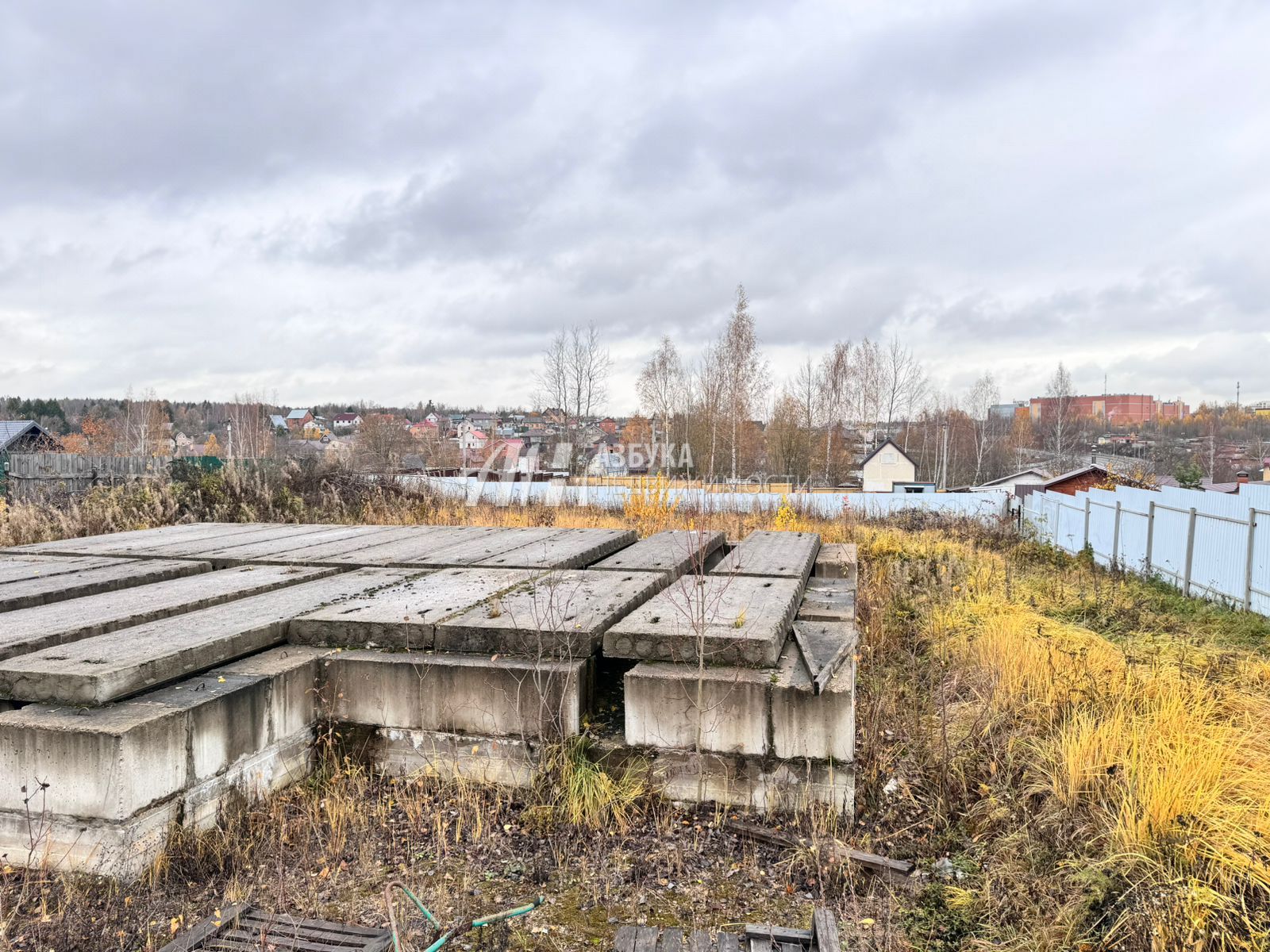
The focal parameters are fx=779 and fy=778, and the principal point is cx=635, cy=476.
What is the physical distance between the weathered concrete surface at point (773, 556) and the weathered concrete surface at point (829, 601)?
126 millimetres

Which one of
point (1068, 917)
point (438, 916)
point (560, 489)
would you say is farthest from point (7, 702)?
point (560, 489)

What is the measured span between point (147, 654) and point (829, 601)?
3457mm

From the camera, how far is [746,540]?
242 inches

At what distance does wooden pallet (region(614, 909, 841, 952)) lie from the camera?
2.14 m

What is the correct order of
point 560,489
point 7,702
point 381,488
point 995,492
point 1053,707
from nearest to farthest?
point 7,702 → point 1053,707 → point 381,488 → point 560,489 → point 995,492

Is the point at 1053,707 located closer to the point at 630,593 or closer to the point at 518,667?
the point at 630,593

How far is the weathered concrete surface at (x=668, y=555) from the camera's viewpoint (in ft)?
16.1

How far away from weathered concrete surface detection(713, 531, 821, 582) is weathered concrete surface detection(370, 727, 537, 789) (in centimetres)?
182

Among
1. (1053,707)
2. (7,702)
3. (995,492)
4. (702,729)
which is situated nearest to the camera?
(7,702)

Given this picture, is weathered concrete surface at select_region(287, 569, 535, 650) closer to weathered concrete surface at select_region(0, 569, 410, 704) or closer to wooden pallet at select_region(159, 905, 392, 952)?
weathered concrete surface at select_region(0, 569, 410, 704)

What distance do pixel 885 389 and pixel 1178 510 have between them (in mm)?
36797

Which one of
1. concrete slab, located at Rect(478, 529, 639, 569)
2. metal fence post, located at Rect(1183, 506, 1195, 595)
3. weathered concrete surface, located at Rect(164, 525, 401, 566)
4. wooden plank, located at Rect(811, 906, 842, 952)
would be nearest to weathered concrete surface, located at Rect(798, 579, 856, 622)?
concrete slab, located at Rect(478, 529, 639, 569)

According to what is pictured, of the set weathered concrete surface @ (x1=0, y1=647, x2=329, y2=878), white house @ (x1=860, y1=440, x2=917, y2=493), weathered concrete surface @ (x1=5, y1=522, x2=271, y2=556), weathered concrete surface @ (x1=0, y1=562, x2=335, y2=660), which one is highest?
weathered concrete surface @ (x1=0, y1=562, x2=335, y2=660)

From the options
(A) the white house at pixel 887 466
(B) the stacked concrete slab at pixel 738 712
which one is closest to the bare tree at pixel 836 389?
(A) the white house at pixel 887 466
